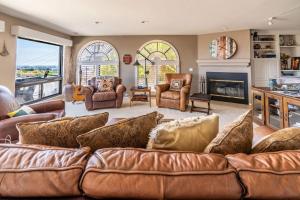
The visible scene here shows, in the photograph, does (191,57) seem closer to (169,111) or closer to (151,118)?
(169,111)

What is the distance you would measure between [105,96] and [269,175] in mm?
4809

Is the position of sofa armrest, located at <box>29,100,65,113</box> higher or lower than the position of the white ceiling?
lower

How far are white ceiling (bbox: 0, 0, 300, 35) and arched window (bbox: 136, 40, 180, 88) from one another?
1.35 metres

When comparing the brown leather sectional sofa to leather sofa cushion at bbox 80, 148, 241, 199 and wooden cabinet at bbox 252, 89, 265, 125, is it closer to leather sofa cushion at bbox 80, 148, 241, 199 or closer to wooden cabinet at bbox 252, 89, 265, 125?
leather sofa cushion at bbox 80, 148, 241, 199

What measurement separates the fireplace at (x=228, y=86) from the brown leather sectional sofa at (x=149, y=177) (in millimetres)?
5720

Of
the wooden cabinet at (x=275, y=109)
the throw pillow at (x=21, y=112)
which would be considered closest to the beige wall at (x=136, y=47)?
the wooden cabinet at (x=275, y=109)

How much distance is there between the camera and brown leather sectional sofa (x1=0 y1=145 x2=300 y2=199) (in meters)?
0.64

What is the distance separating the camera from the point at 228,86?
6.31m

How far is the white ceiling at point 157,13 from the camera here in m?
3.52

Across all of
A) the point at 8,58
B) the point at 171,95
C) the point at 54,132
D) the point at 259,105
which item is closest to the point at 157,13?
the point at 171,95

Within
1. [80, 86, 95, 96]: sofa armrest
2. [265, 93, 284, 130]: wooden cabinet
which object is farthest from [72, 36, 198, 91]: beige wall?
[265, 93, 284, 130]: wooden cabinet

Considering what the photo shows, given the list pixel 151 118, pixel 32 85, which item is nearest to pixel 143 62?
pixel 32 85

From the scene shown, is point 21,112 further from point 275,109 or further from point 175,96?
point 275,109

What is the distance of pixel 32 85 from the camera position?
5344 millimetres
